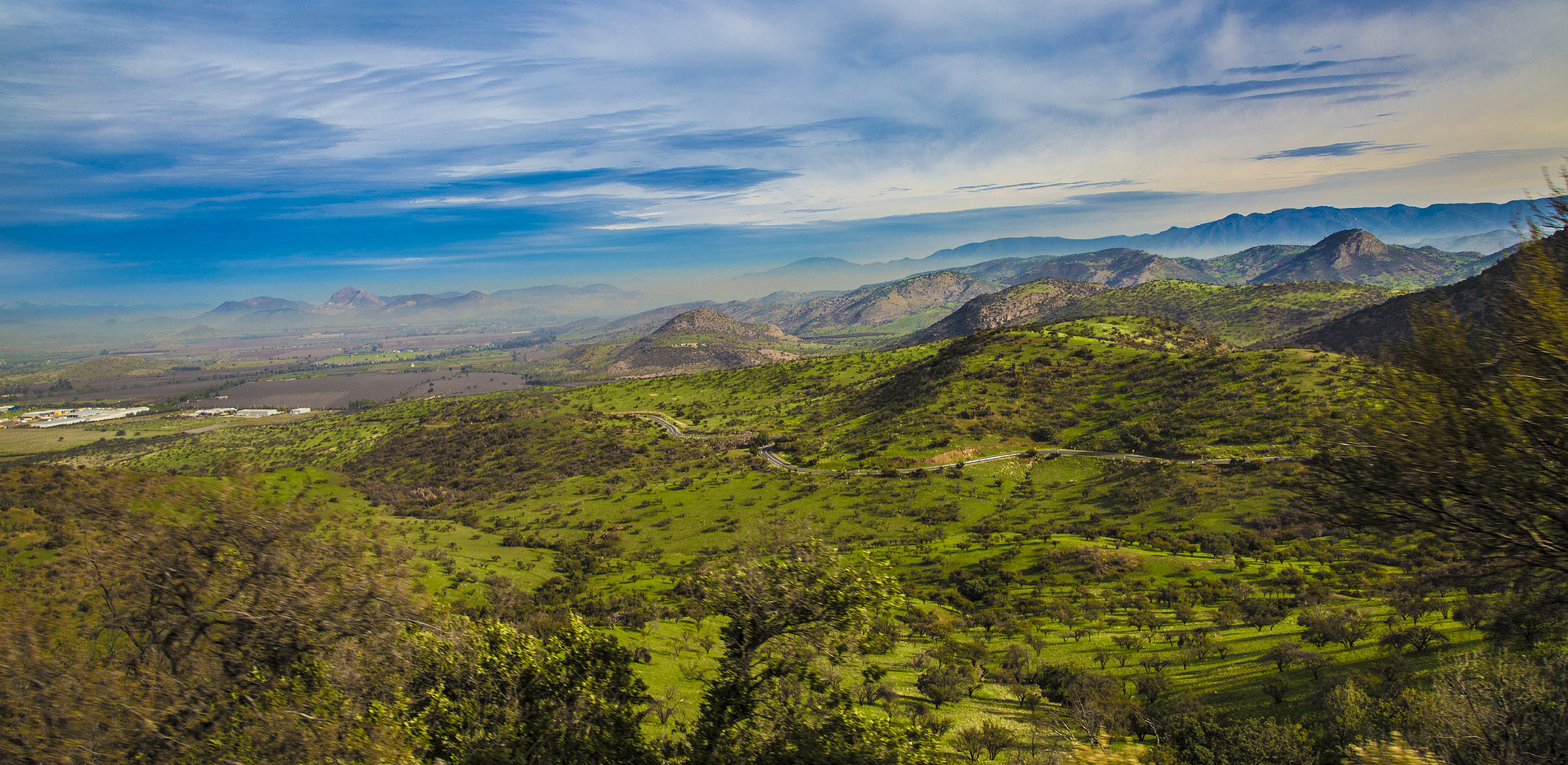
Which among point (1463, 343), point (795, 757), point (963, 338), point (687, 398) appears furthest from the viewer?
point (687, 398)

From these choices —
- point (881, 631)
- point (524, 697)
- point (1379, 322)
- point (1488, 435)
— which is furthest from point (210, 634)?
point (1379, 322)

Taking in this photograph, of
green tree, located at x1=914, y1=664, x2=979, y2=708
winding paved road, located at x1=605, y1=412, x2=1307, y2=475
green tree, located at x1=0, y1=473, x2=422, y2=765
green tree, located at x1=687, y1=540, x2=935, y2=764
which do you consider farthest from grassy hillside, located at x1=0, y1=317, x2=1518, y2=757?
winding paved road, located at x1=605, y1=412, x2=1307, y2=475

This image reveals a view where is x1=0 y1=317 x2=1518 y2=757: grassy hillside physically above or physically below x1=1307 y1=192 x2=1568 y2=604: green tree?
below

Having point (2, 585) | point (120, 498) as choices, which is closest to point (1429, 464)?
point (120, 498)

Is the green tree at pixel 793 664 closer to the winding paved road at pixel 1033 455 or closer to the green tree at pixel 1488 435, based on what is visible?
the green tree at pixel 1488 435

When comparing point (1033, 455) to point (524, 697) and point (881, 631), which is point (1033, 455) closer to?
point (881, 631)

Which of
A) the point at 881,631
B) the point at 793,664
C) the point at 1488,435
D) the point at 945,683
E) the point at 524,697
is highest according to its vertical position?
the point at 1488,435

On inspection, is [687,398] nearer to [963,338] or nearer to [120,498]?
[963,338]

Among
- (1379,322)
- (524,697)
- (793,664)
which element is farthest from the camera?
(1379,322)

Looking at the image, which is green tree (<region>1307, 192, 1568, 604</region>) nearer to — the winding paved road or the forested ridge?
the forested ridge

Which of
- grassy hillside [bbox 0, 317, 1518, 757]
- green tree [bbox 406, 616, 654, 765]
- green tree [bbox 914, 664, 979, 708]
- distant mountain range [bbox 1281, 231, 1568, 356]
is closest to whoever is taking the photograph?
green tree [bbox 406, 616, 654, 765]

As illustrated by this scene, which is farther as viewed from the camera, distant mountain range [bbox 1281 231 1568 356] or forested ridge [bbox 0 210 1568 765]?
distant mountain range [bbox 1281 231 1568 356]
